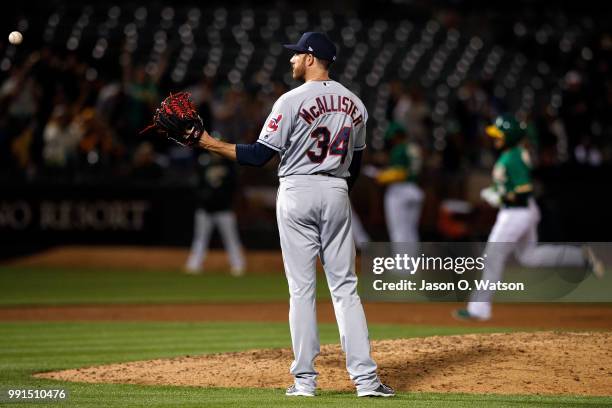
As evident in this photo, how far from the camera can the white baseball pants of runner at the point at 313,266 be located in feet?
22.8

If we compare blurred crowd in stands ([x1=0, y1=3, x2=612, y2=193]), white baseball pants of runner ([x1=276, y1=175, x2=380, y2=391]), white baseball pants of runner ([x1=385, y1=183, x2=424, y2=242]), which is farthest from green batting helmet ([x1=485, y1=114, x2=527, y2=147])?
blurred crowd in stands ([x1=0, y1=3, x2=612, y2=193])

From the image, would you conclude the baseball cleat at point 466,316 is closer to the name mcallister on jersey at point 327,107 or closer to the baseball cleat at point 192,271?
the name mcallister on jersey at point 327,107

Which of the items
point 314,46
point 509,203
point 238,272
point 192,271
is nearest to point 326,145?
point 314,46

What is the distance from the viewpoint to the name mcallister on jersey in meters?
6.93

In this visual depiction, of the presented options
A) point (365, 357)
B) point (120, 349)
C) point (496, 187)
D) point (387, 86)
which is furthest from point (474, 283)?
point (387, 86)

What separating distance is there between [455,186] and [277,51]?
20.4 feet

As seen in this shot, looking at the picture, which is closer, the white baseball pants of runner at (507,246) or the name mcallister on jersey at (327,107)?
the name mcallister on jersey at (327,107)

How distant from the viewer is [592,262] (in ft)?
49.3

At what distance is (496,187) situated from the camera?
41.7 feet

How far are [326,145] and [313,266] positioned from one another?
0.75 m

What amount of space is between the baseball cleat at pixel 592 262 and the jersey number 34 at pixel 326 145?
8.46 meters

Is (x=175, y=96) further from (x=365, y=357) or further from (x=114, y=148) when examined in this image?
(x=114, y=148)

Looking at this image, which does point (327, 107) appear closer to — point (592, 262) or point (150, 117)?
point (592, 262)

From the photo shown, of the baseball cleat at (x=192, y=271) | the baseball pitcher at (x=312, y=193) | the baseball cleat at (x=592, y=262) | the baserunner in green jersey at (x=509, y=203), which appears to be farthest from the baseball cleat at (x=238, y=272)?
the baseball pitcher at (x=312, y=193)
